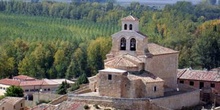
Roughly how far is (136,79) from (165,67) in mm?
4662

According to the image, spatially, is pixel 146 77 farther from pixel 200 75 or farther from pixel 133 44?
pixel 200 75

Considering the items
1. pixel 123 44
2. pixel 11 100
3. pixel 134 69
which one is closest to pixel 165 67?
pixel 123 44

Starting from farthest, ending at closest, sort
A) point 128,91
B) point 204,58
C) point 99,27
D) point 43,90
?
1. point 99,27
2. point 204,58
3. point 43,90
4. point 128,91

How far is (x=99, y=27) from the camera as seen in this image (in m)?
105

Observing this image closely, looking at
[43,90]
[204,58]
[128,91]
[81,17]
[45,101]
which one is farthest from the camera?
[81,17]

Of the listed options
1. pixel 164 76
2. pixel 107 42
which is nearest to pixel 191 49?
pixel 107 42

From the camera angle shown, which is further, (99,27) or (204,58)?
(99,27)

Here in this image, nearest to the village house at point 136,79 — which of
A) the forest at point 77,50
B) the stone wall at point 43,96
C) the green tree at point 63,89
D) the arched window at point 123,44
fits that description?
the arched window at point 123,44

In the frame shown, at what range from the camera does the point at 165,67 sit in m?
44.2

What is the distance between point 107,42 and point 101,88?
950 inches

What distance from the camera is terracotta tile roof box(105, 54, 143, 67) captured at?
40.8m

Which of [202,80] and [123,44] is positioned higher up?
[123,44]

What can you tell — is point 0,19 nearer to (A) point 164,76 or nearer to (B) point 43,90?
(B) point 43,90

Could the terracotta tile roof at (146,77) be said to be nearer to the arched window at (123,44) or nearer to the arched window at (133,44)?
the arched window at (133,44)
